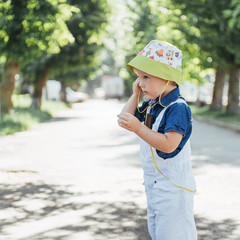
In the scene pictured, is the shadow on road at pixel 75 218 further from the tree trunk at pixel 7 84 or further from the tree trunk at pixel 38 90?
the tree trunk at pixel 38 90

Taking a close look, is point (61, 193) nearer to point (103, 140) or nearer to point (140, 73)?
point (140, 73)

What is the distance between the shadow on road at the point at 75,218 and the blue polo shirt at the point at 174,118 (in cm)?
195

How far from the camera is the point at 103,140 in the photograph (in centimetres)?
1366

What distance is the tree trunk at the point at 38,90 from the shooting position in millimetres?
27609

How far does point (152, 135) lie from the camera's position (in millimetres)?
2451

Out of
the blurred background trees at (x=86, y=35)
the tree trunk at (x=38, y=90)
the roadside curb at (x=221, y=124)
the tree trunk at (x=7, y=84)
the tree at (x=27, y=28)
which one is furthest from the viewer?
the tree trunk at (x=38, y=90)

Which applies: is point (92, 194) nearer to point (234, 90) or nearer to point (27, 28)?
point (27, 28)

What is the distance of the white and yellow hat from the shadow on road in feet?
7.25

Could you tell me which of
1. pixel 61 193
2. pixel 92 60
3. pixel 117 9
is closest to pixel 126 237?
pixel 61 193

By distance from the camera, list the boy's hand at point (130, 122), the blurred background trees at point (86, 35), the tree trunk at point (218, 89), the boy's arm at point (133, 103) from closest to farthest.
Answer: the boy's hand at point (130, 122)
the boy's arm at point (133, 103)
the blurred background trees at point (86, 35)
the tree trunk at point (218, 89)

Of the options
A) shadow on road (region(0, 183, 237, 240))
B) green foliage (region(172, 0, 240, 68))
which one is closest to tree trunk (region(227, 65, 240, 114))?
green foliage (region(172, 0, 240, 68))

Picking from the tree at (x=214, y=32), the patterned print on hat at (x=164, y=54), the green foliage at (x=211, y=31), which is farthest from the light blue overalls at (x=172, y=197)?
the green foliage at (x=211, y=31)

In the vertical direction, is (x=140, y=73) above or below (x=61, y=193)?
above

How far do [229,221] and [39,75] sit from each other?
79.4 ft
